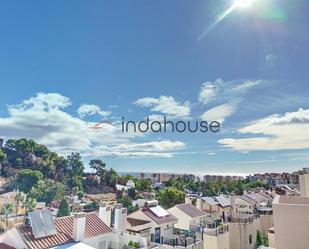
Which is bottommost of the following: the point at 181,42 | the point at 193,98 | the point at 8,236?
the point at 8,236

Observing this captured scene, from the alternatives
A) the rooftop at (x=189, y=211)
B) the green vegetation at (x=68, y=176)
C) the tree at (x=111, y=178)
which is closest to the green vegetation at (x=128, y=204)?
the rooftop at (x=189, y=211)

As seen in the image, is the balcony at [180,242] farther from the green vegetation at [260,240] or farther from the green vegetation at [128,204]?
the green vegetation at [128,204]

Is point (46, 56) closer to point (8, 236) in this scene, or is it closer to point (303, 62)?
point (8, 236)

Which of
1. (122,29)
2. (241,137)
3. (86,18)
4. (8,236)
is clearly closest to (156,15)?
(122,29)

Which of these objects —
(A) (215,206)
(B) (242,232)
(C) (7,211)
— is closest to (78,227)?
(B) (242,232)

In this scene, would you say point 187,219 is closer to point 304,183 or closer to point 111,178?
point 304,183

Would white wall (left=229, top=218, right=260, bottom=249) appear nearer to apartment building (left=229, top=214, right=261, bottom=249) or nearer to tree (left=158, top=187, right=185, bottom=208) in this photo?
apartment building (left=229, top=214, right=261, bottom=249)

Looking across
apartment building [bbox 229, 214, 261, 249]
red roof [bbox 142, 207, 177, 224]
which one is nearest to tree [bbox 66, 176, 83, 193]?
red roof [bbox 142, 207, 177, 224]
